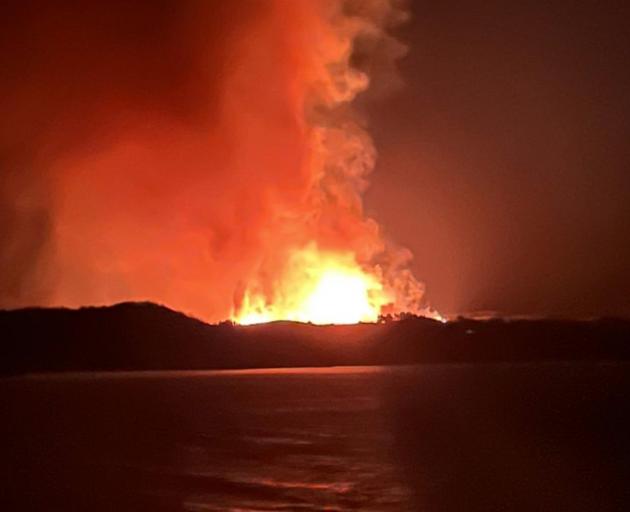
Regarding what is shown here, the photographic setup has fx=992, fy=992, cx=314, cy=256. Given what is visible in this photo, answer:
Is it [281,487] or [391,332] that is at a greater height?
[391,332]

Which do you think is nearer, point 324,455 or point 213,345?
point 324,455

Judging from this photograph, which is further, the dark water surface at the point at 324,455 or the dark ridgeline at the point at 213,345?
the dark ridgeline at the point at 213,345

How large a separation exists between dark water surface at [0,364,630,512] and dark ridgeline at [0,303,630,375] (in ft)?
241

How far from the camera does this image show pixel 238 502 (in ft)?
57.6

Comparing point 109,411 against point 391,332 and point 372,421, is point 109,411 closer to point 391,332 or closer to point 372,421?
point 372,421

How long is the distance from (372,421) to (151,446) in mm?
9580

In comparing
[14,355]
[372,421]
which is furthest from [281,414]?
[14,355]

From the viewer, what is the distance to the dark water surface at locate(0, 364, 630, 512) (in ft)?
58.4

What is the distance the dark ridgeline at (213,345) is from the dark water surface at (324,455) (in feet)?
241

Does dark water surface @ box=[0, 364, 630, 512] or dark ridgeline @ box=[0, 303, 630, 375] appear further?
dark ridgeline @ box=[0, 303, 630, 375]

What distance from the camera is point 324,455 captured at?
963 inches

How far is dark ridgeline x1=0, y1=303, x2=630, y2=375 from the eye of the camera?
4648 inches

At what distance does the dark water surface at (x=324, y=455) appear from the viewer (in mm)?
17797

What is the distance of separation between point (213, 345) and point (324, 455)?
102m
